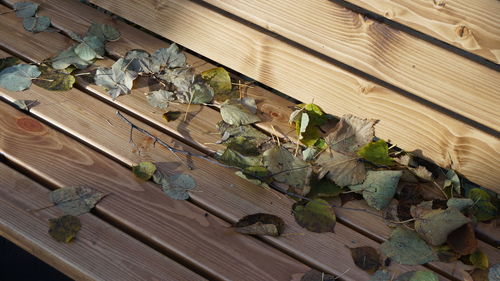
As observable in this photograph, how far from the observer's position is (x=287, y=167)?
168 cm

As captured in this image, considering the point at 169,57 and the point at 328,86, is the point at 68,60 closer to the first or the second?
the point at 169,57

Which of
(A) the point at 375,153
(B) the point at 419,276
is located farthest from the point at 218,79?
(B) the point at 419,276

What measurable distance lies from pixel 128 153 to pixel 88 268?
381 mm

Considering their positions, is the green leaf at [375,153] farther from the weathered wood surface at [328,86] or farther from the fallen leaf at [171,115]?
the fallen leaf at [171,115]

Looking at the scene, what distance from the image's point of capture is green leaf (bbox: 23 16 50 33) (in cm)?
201

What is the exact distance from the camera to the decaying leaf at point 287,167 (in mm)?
1653

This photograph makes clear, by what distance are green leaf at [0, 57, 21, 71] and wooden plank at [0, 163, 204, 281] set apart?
495mm

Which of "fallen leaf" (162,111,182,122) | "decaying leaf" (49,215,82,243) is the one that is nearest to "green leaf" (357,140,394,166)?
"fallen leaf" (162,111,182,122)

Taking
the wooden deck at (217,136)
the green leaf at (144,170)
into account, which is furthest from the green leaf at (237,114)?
the green leaf at (144,170)

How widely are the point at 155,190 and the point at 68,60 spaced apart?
0.58 m

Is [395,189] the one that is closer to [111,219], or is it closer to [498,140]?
[498,140]

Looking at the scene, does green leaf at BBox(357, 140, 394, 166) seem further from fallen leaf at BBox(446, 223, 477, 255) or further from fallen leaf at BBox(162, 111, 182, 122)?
fallen leaf at BBox(162, 111, 182, 122)

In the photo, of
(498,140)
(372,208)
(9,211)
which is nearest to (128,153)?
(9,211)

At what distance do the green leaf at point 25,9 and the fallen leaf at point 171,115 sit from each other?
62cm
